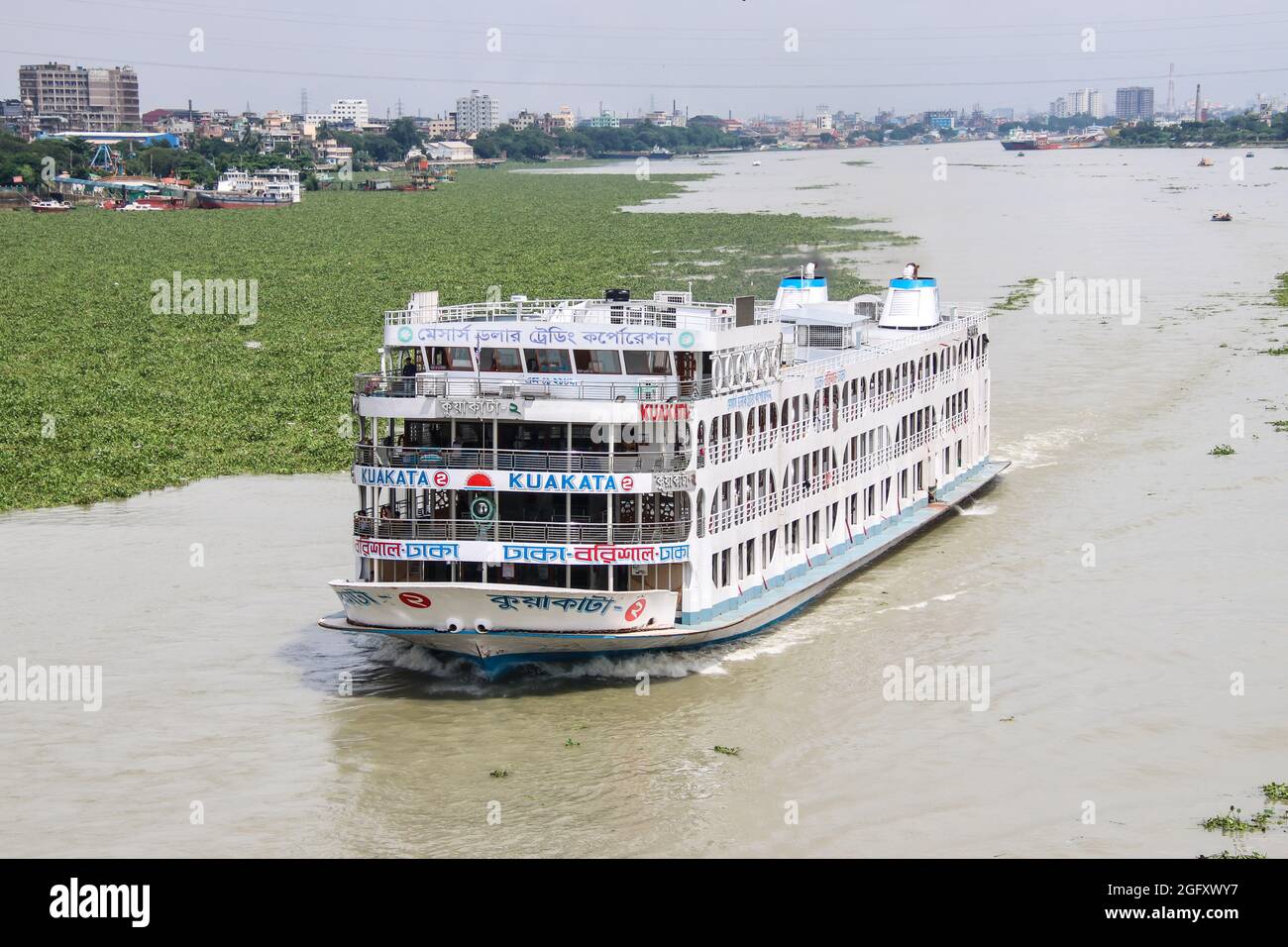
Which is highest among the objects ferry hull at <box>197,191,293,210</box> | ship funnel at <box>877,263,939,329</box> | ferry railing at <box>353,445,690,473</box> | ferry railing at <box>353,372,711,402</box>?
ferry hull at <box>197,191,293,210</box>

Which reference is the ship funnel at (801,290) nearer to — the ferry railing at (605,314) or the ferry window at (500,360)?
the ferry railing at (605,314)

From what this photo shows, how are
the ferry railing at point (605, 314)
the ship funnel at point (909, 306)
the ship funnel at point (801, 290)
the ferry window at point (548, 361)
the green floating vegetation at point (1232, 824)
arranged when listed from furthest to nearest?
the ship funnel at point (909, 306) < the ship funnel at point (801, 290) < the ferry railing at point (605, 314) < the ferry window at point (548, 361) < the green floating vegetation at point (1232, 824)

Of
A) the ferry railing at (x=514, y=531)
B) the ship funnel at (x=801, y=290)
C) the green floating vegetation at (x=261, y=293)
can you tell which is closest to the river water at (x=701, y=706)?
the ferry railing at (x=514, y=531)

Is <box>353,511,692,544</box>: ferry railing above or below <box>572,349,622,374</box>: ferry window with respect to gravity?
below

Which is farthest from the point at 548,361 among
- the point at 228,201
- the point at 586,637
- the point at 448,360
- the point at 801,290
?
the point at 228,201

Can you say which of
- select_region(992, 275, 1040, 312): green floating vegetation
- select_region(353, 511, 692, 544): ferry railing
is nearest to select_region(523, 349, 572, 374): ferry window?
select_region(353, 511, 692, 544): ferry railing

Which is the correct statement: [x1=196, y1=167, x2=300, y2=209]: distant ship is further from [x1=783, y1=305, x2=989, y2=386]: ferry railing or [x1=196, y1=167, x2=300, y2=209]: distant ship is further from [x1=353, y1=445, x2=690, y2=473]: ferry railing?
[x1=353, y1=445, x2=690, y2=473]: ferry railing

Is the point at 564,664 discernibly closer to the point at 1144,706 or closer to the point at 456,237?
the point at 1144,706

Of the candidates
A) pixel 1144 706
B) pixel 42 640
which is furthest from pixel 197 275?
pixel 1144 706
